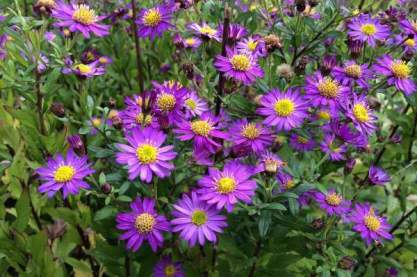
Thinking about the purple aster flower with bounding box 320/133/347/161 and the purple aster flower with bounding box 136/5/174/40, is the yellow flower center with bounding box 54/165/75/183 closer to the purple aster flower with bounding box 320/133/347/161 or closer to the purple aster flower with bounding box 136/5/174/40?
the purple aster flower with bounding box 136/5/174/40

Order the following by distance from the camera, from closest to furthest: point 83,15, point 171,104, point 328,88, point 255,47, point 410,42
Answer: point 171,104 < point 328,88 < point 83,15 < point 255,47 < point 410,42

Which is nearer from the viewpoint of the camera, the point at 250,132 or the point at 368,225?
the point at 250,132

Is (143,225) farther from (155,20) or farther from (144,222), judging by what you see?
(155,20)

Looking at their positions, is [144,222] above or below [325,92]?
below

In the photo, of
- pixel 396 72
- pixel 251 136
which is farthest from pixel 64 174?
pixel 396 72

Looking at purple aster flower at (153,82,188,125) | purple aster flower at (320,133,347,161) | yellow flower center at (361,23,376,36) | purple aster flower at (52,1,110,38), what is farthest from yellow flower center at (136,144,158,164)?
yellow flower center at (361,23,376,36)

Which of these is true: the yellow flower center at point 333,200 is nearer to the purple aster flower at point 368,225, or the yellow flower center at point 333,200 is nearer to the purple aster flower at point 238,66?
the purple aster flower at point 368,225

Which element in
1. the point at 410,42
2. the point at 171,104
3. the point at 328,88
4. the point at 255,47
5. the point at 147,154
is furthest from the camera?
the point at 410,42

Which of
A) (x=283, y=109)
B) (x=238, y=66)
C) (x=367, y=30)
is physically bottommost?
(x=283, y=109)
